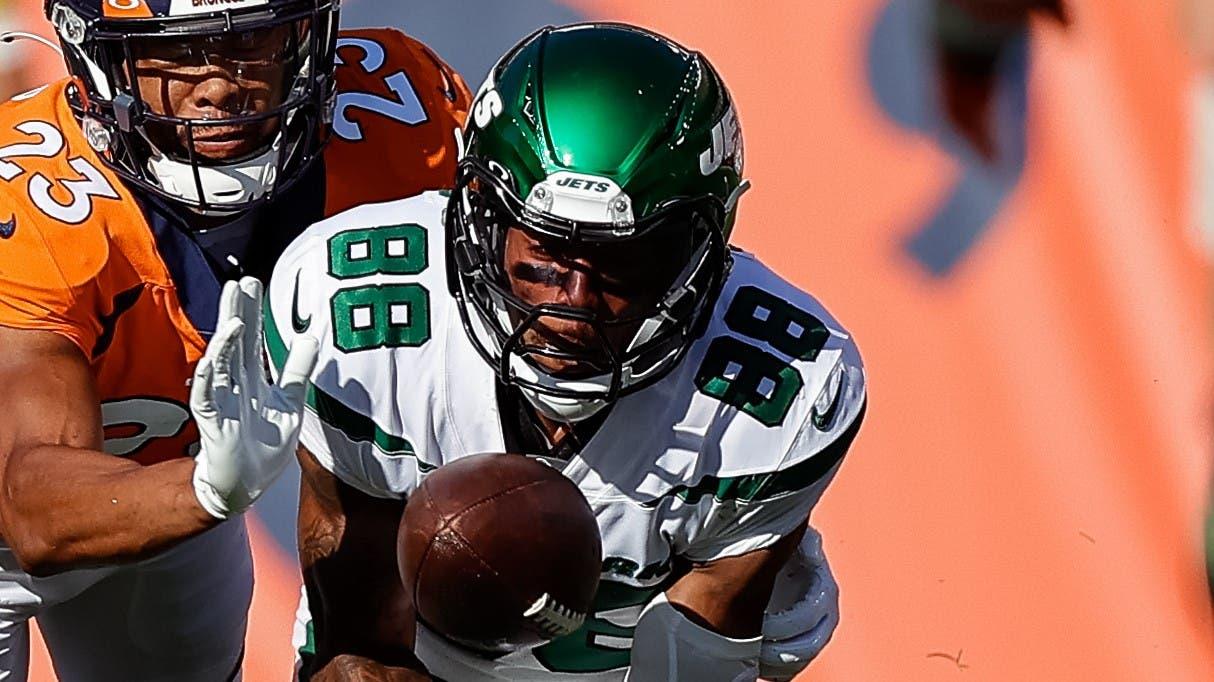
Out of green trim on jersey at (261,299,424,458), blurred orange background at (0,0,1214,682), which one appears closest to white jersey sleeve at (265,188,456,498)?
green trim on jersey at (261,299,424,458)

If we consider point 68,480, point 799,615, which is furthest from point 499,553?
point 799,615

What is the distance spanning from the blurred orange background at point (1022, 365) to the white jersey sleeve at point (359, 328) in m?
1.12

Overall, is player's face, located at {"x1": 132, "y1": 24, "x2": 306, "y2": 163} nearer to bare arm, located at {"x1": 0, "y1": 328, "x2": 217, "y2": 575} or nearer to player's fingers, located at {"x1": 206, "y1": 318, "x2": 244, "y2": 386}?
bare arm, located at {"x1": 0, "y1": 328, "x2": 217, "y2": 575}

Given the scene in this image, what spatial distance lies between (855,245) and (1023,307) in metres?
0.26

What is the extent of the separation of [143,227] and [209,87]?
16cm

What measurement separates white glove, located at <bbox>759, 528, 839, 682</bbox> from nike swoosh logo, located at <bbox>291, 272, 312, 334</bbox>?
1.82ft

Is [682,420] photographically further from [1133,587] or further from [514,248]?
[1133,587]

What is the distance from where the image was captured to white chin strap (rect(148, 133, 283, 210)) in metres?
1.90

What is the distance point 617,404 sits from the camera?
5.59 feet

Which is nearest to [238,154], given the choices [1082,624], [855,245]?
[855,245]

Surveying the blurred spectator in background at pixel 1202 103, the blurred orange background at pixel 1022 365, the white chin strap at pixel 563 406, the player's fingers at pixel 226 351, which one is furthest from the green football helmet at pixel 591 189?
the blurred spectator in background at pixel 1202 103

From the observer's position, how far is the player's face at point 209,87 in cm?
190

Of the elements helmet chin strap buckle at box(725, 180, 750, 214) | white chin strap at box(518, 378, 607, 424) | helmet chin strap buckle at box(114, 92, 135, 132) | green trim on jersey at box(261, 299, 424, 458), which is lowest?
green trim on jersey at box(261, 299, 424, 458)

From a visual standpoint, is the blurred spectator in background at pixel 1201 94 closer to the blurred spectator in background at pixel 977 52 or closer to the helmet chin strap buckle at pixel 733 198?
the blurred spectator in background at pixel 977 52
